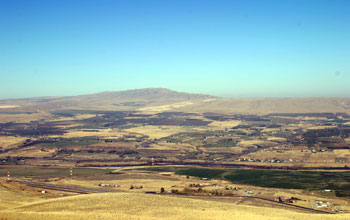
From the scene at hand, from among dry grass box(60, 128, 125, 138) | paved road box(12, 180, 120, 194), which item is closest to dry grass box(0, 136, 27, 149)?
dry grass box(60, 128, 125, 138)

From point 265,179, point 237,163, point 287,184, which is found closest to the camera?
point 287,184

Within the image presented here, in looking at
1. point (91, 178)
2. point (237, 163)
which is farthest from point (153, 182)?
point (237, 163)

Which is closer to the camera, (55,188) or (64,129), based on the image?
(55,188)

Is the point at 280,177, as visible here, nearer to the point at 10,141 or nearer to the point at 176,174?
the point at 176,174

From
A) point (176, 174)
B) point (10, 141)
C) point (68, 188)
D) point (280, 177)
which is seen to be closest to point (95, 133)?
point (10, 141)

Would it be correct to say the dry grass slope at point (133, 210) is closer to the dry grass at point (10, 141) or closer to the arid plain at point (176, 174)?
the arid plain at point (176, 174)

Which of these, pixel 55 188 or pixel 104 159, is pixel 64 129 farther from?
pixel 55 188
